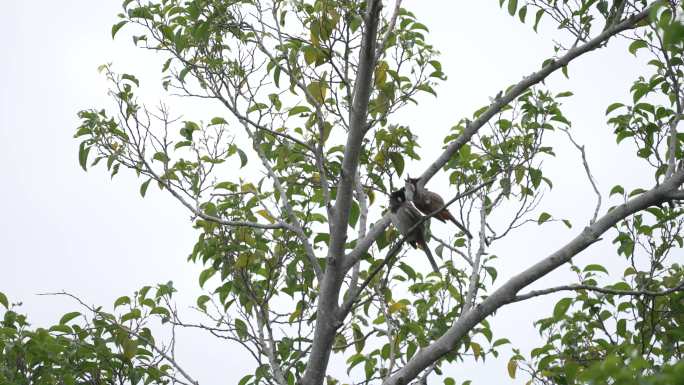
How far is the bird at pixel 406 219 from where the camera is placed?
5.05 m

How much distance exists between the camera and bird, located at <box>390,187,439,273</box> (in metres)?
5.05

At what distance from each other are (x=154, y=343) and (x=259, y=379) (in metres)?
0.79

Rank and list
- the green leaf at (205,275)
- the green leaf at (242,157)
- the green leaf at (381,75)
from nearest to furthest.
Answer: the green leaf at (381,75)
the green leaf at (242,157)
the green leaf at (205,275)

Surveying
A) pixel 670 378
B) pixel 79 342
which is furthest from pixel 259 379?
pixel 670 378

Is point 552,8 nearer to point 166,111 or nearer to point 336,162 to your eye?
point 336,162

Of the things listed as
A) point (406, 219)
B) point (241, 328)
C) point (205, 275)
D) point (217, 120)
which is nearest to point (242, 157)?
point (217, 120)

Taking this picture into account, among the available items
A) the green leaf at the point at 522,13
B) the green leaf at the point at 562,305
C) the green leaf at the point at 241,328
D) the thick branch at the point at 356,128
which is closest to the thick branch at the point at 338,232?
the thick branch at the point at 356,128

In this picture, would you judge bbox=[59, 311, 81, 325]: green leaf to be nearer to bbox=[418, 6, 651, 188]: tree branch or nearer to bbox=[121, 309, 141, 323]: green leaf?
bbox=[121, 309, 141, 323]: green leaf

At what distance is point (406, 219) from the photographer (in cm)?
542

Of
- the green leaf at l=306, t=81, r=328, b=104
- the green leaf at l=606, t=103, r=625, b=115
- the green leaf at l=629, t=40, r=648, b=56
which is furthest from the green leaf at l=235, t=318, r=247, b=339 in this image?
the green leaf at l=629, t=40, r=648, b=56

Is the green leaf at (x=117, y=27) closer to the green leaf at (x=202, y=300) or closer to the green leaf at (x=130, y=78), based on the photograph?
the green leaf at (x=130, y=78)

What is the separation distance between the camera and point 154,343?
492 cm

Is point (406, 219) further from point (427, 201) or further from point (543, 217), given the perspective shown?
point (427, 201)

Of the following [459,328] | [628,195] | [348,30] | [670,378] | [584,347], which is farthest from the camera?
[584,347]
